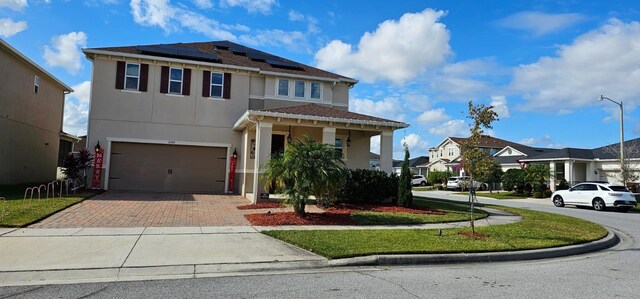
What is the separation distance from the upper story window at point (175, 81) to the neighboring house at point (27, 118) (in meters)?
Answer: 7.13

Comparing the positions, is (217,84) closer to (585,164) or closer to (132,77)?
(132,77)

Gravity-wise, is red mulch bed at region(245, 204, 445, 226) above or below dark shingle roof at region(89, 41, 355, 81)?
below

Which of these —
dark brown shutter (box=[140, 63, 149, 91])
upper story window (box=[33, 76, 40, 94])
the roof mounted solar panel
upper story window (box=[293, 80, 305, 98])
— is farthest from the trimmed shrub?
upper story window (box=[33, 76, 40, 94])

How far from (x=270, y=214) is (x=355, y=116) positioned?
7314 millimetres

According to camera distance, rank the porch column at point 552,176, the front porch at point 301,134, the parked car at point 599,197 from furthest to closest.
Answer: the porch column at point 552,176 → the parked car at point 599,197 → the front porch at point 301,134

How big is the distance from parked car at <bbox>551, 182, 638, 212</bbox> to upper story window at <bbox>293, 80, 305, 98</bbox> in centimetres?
1663

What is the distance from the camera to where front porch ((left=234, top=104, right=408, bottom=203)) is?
1620 centimetres

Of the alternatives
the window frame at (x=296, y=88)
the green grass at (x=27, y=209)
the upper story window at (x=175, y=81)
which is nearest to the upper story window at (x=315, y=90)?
the window frame at (x=296, y=88)

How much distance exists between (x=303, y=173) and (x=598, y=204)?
1875cm

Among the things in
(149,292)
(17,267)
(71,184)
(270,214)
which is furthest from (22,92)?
(149,292)

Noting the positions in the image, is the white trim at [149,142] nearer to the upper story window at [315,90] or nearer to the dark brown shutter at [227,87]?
the dark brown shutter at [227,87]

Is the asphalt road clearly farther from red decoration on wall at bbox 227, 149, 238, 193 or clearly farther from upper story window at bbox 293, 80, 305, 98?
upper story window at bbox 293, 80, 305, 98

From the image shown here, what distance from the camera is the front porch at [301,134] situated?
16.2 metres

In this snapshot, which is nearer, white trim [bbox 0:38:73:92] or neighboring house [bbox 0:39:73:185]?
white trim [bbox 0:38:73:92]
